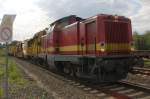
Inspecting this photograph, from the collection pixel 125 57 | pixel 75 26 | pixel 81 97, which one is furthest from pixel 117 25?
pixel 81 97

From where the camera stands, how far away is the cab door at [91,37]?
1505 centimetres

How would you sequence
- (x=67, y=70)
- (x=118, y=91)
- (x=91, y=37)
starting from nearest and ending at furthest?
(x=118, y=91) → (x=91, y=37) → (x=67, y=70)

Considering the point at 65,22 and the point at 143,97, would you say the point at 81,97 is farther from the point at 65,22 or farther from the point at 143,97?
the point at 65,22

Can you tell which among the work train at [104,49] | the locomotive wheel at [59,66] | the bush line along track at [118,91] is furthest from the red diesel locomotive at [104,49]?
the locomotive wheel at [59,66]

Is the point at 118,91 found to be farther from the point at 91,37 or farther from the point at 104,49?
the point at 91,37

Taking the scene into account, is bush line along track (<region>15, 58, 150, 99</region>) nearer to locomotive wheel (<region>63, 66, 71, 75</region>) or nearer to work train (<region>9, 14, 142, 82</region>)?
work train (<region>9, 14, 142, 82</region>)

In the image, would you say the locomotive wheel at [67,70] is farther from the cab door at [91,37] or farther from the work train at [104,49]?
the cab door at [91,37]

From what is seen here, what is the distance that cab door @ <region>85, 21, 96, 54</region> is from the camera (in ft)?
49.4

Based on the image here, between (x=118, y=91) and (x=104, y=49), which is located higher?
(x=104, y=49)

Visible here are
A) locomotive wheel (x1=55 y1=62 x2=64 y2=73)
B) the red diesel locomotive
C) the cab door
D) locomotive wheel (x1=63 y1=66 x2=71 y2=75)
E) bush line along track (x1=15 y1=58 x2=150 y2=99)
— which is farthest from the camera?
locomotive wheel (x1=55 y1=62 x2=64 y2=73)

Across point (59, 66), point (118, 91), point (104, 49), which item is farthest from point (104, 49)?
point (59, 66)

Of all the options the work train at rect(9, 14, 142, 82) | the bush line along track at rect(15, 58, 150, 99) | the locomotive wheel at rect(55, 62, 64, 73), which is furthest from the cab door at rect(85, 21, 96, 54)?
the locomotive wheel at rect(55, 62, 64, 73)

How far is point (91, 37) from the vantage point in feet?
50.6

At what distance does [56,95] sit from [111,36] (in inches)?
152
